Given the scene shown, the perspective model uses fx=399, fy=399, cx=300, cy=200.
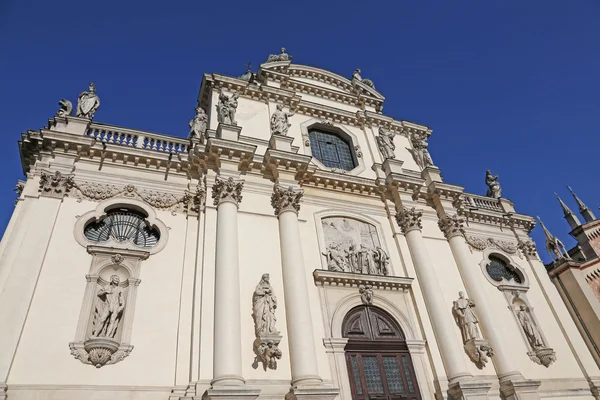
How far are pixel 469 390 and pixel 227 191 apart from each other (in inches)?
348

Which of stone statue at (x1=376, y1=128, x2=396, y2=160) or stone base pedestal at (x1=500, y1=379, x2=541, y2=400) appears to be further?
stone statue at (x1=376, y1=128, x2=396, y2=160)

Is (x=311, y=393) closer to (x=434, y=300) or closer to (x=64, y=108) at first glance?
(x=434, y=300)

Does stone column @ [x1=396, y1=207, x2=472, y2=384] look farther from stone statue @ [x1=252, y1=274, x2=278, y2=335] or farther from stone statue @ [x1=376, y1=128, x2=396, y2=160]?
stone statue @ [x1=252, y1=274, x2=278, y2=335]

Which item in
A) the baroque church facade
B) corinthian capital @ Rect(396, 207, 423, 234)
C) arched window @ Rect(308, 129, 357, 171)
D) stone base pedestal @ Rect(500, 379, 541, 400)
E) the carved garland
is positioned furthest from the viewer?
arched window @ Rect(308, 129, 357, 171)

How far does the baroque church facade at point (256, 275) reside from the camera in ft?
30.2

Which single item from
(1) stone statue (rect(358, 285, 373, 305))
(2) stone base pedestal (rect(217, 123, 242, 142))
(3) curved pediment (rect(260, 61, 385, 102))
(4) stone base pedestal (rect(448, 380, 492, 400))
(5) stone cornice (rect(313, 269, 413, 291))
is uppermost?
(3) curved pediment (rect(260, 61, 385, 102))

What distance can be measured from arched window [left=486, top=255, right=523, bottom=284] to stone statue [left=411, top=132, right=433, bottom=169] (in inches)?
191

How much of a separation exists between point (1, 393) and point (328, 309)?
7721 millimetres

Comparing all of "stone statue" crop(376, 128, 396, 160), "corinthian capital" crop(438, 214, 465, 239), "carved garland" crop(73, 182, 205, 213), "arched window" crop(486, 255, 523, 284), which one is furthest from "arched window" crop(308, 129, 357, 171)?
"arched window" crop(486, 255, 523, 284)

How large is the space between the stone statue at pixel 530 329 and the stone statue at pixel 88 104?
16.9 metres

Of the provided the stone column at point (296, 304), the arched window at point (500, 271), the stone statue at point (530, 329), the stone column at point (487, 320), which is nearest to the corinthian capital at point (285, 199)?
the stone column at point (296, 304)

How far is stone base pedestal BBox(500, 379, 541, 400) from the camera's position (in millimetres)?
11727

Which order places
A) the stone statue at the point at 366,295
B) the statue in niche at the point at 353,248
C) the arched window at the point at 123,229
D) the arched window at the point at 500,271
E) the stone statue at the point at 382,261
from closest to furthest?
1. the arched window at the point at 123,229
2. the stone statue at the point at 366,295
3. the statue in niche at the point at 353,248
4. the stone statue at the point at 382,261
5. the arched window at the point at 500,271

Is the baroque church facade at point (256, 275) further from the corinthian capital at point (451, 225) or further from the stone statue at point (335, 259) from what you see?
the corinthian capital at point (451, 225)
